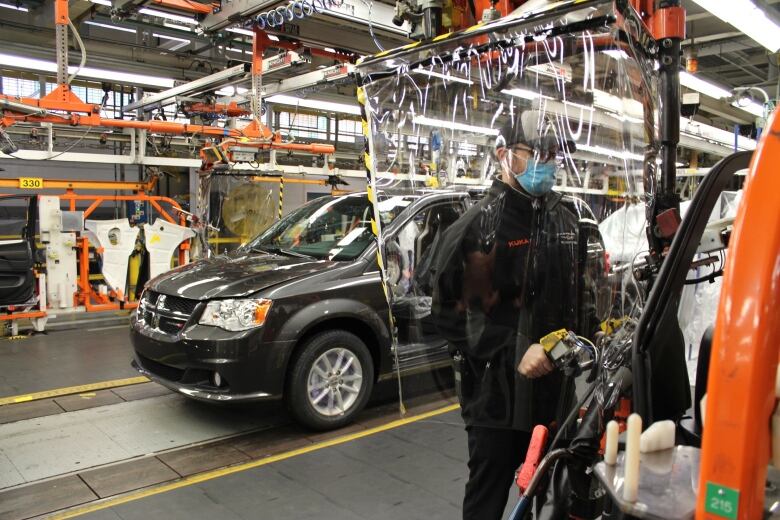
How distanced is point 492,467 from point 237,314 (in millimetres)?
2484

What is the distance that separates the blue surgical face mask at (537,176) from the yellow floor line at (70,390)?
15.8 feet

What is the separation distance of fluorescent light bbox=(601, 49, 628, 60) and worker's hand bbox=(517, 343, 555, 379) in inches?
37.2

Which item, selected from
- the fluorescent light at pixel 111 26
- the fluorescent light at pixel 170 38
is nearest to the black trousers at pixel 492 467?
the fluorescent light at pixel 170 38

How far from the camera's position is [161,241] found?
8820 millimetres

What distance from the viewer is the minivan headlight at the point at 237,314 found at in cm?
425

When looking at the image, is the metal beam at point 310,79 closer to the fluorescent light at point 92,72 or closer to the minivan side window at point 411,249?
the fluorescent light at point 92,72

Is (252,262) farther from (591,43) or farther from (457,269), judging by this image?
(591,43)

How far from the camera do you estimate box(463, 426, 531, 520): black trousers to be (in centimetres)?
227

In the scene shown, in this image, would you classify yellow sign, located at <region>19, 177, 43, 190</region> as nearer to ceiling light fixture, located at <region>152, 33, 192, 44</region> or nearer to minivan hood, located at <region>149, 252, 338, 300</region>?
minivan hood, located at <region>149, 252, 338, 300</region>

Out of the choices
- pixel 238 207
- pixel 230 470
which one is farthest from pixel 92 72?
pixel 230 470

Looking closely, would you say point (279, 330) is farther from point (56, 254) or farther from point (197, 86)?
point (197, 86)

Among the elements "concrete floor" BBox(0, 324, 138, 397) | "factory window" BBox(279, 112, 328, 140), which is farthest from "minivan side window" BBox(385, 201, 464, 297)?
"factory window" BBox(279, 112, 328, 140)

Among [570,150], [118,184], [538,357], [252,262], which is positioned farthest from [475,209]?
[118,184]

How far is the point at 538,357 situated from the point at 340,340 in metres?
2.77
